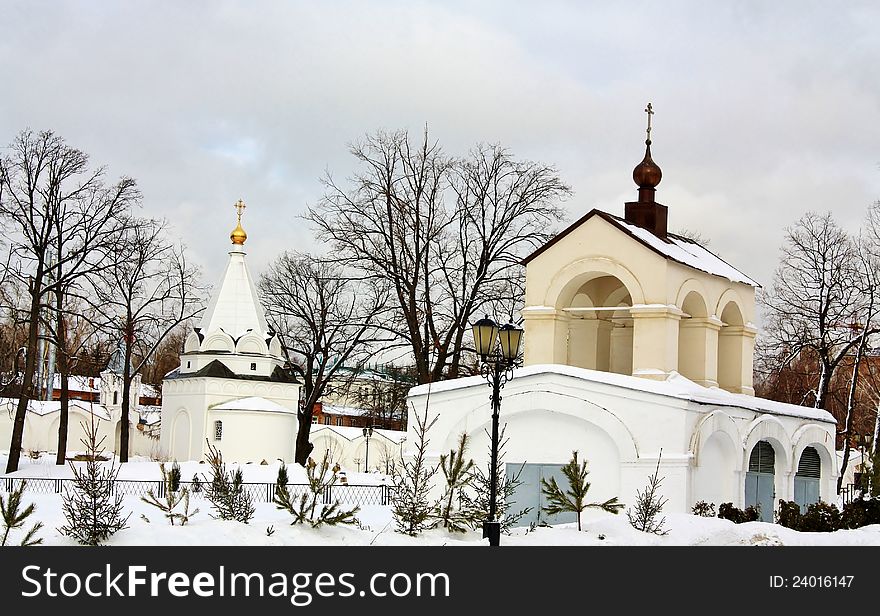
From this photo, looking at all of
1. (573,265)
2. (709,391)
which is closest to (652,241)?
(573,265)

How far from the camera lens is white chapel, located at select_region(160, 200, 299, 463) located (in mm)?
41344

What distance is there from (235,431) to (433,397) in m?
23.4

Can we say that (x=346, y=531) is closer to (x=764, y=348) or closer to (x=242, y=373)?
(x=764, y=348)

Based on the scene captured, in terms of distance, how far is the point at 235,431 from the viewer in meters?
41.3

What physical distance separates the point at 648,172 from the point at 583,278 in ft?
9.51

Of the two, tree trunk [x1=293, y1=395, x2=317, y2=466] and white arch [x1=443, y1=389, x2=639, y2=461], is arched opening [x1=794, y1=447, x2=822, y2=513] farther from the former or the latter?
tree trunk [x1=293, y1=395, x2=317, y2=466]

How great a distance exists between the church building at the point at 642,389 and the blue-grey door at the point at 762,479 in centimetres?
3

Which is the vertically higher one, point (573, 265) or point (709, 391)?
point (573, 265)

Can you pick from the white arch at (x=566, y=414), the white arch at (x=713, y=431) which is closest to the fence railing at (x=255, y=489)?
the white arch at (x=566, y=414)

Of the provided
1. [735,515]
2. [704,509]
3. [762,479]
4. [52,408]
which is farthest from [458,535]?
[52,408]

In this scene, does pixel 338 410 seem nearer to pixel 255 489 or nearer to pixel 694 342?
pixel 255 489

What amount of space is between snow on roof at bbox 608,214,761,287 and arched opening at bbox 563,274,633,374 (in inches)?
46.8

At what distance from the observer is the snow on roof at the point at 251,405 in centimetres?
4128

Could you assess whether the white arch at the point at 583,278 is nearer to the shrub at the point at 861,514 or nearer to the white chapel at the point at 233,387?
the shrub at the point at 861,514
